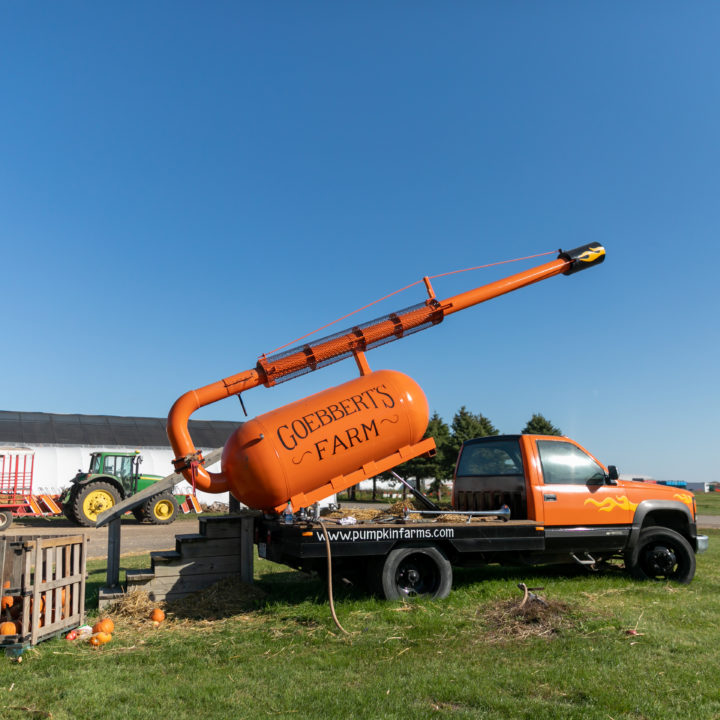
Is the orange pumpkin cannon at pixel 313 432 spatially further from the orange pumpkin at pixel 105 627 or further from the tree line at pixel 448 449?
the tree line at pixel 448 449

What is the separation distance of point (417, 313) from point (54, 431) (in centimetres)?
2904

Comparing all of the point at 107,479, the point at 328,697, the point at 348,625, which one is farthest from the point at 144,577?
the point at 107,479

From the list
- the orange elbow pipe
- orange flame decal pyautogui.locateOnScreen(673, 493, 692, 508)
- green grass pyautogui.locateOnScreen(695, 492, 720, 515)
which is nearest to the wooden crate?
the orange elbow pipe

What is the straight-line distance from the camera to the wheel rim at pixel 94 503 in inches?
821

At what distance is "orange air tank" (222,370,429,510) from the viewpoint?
7418 mm

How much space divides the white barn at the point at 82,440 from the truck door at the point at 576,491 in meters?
22.6

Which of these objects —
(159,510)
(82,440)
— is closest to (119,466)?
(159,510)

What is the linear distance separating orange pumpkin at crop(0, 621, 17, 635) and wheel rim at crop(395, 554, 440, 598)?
3978 mm

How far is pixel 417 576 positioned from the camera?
766 centimetres

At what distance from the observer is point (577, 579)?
9195 millimetres

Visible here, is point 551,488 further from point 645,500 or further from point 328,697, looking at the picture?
point 328,697

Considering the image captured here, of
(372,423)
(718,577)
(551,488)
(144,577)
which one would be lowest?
(718,577)

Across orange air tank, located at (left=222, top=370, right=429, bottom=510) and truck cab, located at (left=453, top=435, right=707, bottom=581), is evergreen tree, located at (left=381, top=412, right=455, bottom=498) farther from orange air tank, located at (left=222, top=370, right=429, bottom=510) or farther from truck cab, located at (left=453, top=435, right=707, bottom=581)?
orange air tank, located at (left=222, top=370, right=429, bottom=510)

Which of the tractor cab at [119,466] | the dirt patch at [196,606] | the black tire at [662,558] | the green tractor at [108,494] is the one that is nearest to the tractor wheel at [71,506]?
the green tractor at [108,494]
